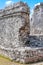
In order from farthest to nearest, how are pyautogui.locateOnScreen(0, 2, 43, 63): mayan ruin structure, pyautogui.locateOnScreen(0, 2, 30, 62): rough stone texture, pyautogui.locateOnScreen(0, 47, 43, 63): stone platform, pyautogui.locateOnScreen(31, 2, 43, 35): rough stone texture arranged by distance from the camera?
pyautogui.locateOnScreen(31, 2, 43, 35): rough stone texture < pyautogui.locateOnScreen(0, 2, 30, 62): rough stone texture < pyautogui.locateOnScreen(0, 2, 43, 63): mayan ruin structure < pyautogui.locateOnScreen(0, 47, 43, 63): stone platform

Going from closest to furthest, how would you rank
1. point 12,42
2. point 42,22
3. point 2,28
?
point 12,42 < point 2,28 < point 42,22

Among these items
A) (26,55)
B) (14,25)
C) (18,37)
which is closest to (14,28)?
(14,25)

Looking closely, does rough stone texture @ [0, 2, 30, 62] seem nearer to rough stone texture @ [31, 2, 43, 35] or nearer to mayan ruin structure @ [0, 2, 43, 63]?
mayan ruin structure @ [0, 2, 43, 63]

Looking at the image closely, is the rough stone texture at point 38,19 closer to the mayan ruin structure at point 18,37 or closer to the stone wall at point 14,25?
the mayan ruin structure at point 18,37

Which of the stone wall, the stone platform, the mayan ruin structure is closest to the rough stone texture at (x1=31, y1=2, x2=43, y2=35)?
the mayan ruin structure

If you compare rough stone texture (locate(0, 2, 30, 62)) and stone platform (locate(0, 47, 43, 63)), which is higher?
rough stone texture (locate(0, 2, 30, 62))

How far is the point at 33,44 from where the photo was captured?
875 centimetres

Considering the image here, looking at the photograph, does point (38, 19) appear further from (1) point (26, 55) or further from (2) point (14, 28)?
(1) point (26, 55)

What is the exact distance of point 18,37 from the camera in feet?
28.2

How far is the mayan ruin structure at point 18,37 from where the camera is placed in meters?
7.61

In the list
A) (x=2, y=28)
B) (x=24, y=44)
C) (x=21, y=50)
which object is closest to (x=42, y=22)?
(x=2, y=28)

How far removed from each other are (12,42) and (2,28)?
1308 mm

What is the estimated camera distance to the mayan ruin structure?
7609mm

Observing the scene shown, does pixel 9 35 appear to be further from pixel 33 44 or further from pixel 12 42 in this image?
pixel 33 44
